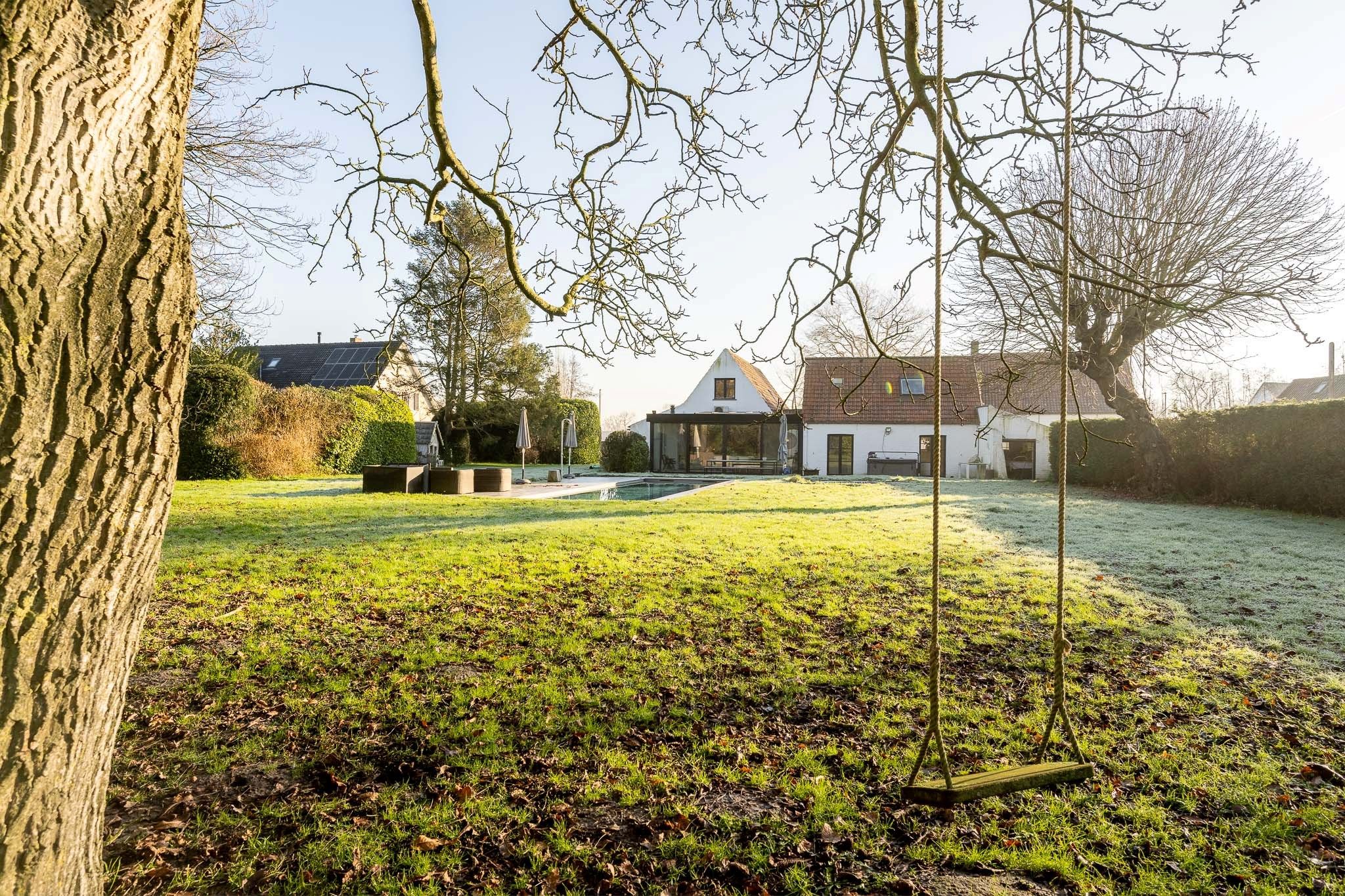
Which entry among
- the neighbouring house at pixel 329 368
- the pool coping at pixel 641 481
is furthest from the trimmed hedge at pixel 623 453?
the neighbouring house at pixel 329 368

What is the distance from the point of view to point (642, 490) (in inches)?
741

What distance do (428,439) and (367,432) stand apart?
620 centimetres

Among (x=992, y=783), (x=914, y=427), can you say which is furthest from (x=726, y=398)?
(x=992, y=783)

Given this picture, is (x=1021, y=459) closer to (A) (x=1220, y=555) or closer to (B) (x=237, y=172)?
(A) (x=1220, y=555)

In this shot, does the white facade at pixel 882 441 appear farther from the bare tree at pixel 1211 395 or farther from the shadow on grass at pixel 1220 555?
the shadow on grass at pixel 1220 555

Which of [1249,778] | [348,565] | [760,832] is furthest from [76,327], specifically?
[348,565]

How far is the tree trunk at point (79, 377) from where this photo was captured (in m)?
1.29

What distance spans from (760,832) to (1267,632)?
4404 millimetres

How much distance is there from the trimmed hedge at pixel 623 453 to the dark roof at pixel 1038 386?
12.0 meters

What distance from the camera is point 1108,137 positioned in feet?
11.4

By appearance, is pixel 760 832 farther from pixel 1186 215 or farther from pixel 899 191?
pixel 1186 215

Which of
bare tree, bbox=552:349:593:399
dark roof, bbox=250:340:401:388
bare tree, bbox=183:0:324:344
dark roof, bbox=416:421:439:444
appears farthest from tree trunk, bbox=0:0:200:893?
bare tree, bbox=552:349:593:399

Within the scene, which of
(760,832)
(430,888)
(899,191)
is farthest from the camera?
(899,191)

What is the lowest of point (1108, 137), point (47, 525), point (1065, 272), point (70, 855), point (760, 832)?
point (760, 832)
